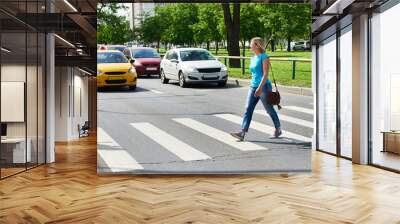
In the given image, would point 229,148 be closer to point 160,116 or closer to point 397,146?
point 160,116

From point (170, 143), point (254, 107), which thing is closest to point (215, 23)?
point (254, 107)

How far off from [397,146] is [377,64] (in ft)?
5.47

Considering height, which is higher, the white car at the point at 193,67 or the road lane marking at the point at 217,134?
the white car at the point at 193,67

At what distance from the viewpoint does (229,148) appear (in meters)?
8.75

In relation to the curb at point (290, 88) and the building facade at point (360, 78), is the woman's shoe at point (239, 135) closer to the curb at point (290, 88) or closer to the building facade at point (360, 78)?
the curb at point (290, 88)

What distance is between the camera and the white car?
909 cm

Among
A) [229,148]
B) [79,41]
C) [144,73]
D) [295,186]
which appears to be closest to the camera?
[295,186]

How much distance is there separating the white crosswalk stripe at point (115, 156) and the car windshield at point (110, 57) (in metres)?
1.13

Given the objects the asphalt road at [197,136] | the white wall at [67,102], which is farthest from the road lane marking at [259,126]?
the white wall at [67,102]

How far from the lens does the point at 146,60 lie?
9.33m

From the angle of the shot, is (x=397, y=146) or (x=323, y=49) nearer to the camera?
(x=397, y=146)

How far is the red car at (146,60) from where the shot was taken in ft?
30.3

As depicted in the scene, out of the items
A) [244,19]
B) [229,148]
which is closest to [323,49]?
[244,19]

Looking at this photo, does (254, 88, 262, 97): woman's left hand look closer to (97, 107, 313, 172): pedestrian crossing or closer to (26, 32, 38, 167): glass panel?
(97, 107, 313, 172): pedestrian crossing
